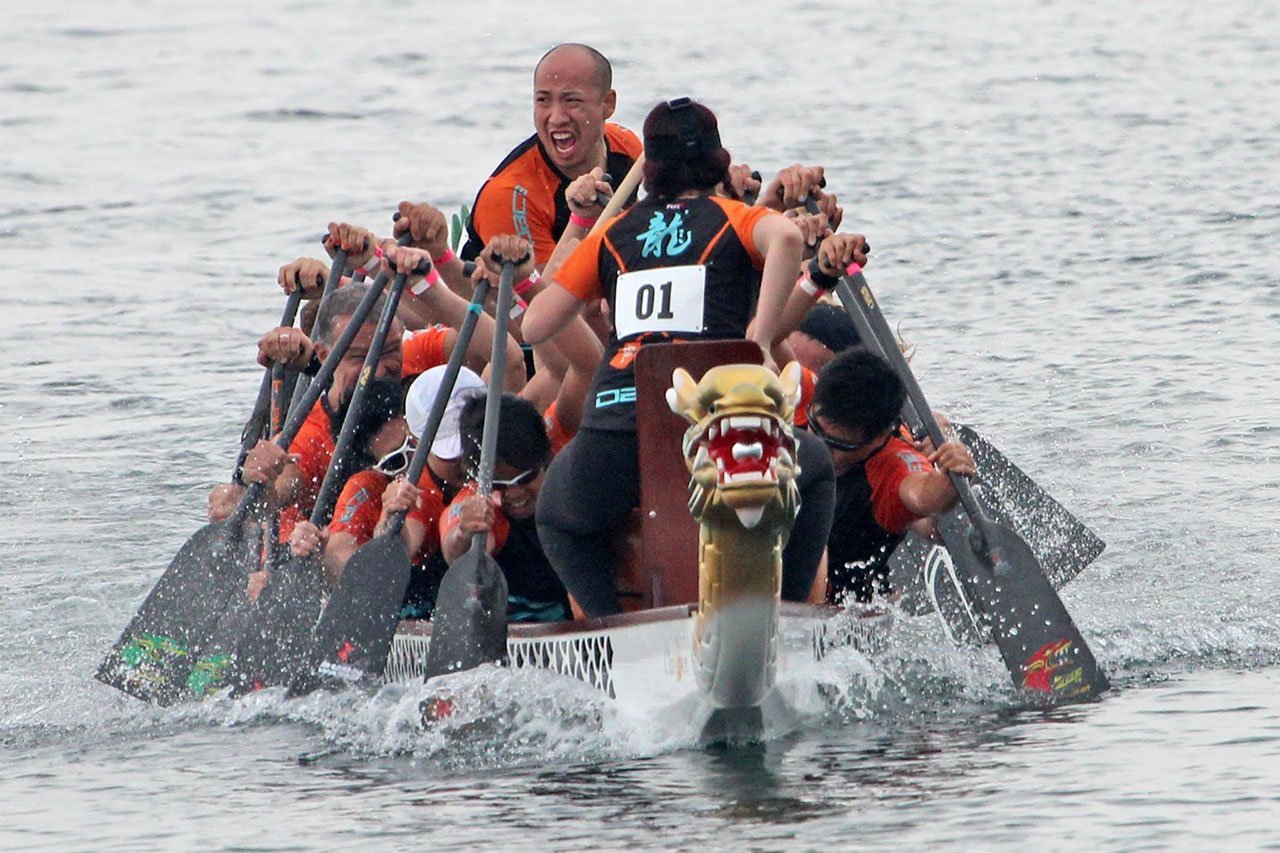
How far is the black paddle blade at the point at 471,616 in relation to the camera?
22.2 ft

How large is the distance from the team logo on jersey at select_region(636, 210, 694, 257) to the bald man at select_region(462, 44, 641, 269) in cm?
222

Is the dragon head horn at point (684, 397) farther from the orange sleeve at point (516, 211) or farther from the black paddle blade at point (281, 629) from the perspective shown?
the orange sleeve at point (516, 211)

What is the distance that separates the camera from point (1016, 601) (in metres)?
7.18

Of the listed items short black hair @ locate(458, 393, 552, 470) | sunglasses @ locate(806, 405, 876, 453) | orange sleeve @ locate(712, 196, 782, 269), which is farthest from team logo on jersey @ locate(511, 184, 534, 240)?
orange sleeve @ locate(712, 196, 782, 269)

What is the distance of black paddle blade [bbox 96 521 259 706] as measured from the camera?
8055 mm

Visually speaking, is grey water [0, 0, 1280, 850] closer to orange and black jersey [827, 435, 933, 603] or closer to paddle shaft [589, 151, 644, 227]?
orange and black jersey [827, 435, 933, 603]

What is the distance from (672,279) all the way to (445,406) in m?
1.27

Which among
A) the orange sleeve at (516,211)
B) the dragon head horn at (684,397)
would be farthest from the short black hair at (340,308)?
the dragon head horn at (684,397)

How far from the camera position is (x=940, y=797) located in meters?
6.12

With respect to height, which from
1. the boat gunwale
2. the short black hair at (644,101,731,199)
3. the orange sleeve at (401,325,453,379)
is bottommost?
the boat gunwale

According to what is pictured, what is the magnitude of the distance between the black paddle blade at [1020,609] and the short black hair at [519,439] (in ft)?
4.24

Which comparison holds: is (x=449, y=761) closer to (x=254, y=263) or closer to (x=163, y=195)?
(x=254, y=263)

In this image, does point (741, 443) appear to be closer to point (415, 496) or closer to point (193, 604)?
point (415, 496)

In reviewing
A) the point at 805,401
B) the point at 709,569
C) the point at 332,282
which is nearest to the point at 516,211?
the point at 332,282
